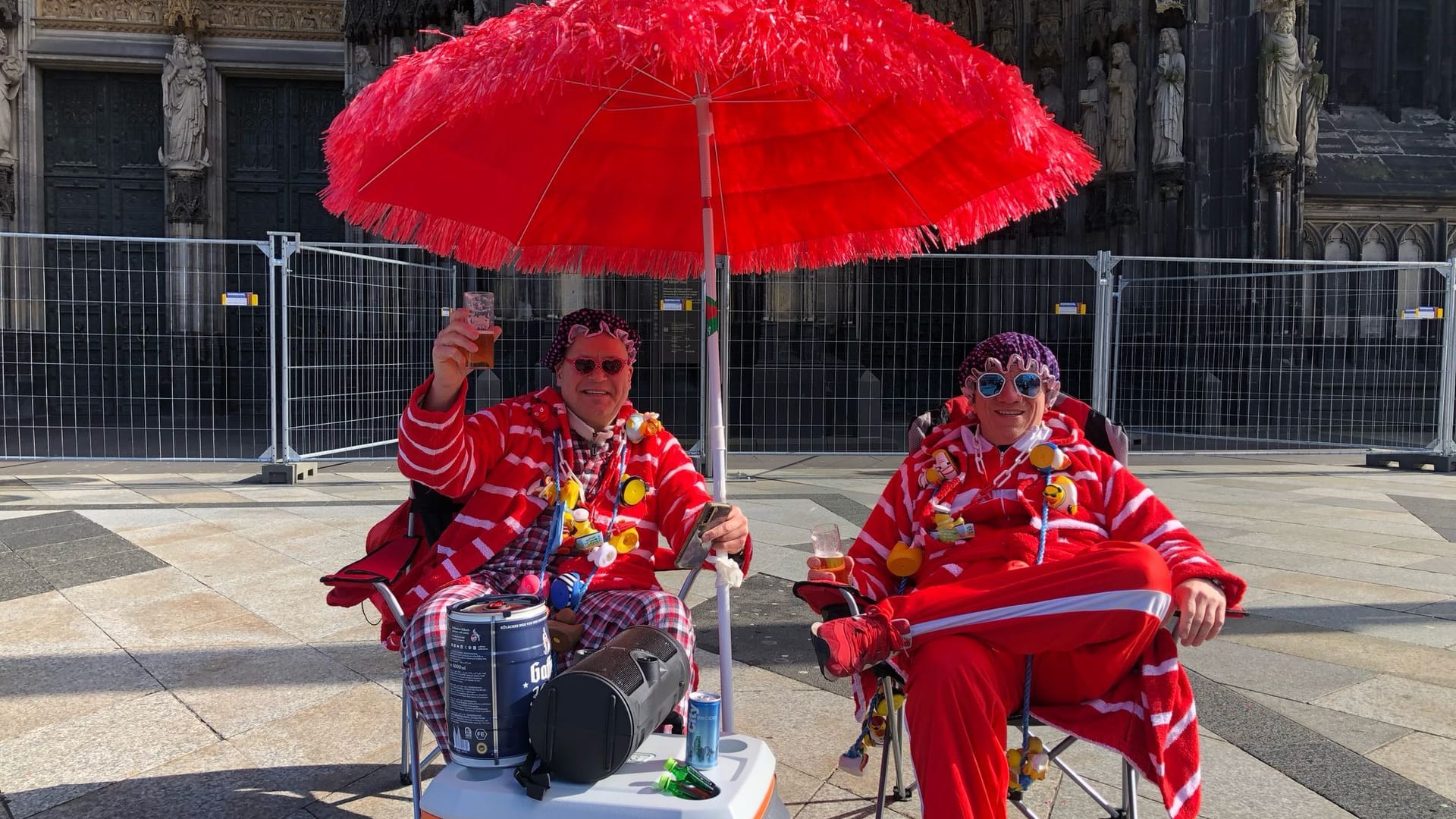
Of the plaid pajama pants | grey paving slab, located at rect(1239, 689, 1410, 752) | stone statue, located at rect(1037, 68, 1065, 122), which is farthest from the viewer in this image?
stone statue, located at rect(1037, 68, 1065, 122)

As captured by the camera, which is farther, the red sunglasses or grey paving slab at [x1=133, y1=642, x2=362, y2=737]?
grey paving slab at [x1=133, y1=642, x2=362, y2=737]

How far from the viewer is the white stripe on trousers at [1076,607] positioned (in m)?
2.14

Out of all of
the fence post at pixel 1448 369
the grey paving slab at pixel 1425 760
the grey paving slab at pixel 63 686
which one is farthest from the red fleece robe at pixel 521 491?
the fence post at pixel 1448 369

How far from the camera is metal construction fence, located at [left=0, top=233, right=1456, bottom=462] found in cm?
945

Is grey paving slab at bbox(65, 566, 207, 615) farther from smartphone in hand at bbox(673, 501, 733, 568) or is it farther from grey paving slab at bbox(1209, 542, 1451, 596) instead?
grey paving slab at bbox(1209, 542, 1451, 596)

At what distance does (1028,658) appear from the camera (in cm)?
232

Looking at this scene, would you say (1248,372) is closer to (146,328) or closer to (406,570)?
(406,570)

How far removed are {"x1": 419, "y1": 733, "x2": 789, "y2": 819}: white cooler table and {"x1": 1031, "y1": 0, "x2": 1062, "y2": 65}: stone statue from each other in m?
15.0

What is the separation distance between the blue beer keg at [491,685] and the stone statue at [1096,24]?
14.6 m

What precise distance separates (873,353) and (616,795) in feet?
31.0

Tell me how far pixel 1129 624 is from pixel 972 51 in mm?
1319

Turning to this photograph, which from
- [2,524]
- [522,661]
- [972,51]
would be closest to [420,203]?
[522,661]

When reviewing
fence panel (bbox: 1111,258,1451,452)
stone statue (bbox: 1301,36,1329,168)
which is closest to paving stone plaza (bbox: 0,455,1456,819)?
fence panel (bbox: 1111,258,1451,452)

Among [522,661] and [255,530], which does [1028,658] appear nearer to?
[522,661]
